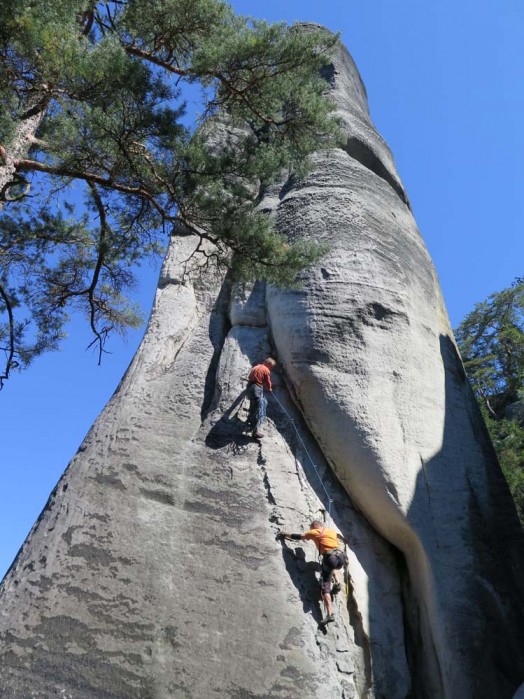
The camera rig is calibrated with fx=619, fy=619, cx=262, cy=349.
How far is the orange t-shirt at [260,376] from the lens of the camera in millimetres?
6637

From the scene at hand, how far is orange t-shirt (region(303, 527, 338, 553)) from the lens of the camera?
5.46 meters

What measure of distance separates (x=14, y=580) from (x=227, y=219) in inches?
150

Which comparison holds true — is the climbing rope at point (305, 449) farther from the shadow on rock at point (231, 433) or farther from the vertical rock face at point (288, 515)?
the shadow on rock at point (231, 433)

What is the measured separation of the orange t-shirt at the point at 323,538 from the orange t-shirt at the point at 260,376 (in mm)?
1696

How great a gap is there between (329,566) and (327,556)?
9 centimetres

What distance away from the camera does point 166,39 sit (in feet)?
22.8

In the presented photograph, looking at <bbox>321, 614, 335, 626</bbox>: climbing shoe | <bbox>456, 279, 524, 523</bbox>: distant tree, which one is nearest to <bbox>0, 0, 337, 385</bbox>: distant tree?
<bbox>321, 614, 335, 626</bbox>: climbing shoe

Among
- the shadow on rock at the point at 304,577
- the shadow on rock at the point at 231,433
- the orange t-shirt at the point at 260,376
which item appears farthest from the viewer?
the orange t-shirt at the point at 260,376

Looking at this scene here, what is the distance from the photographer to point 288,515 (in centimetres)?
585

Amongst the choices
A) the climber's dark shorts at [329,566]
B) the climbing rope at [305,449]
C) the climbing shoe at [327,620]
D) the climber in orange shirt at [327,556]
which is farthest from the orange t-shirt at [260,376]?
the climbing shoe at [327,620]

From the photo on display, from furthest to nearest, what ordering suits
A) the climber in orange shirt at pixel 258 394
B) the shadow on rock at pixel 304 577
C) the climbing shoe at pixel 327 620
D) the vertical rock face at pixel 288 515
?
the climber in orange shirt at pixel 258 394
the shadow on rock at pixel 304 577
the climbing shoe at pixel 327 620
the vertical rock face at pixel 288 515

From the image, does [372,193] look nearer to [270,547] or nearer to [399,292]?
[399,292]

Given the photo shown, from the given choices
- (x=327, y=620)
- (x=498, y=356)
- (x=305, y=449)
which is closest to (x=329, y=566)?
(x=327, y=620)

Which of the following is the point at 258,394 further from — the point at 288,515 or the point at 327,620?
the point at 327,620
